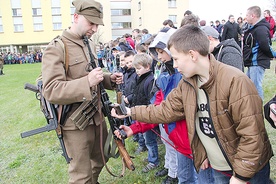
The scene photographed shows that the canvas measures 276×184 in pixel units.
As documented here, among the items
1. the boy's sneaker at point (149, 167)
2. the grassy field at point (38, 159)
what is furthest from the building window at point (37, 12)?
the boy's sneaker at point (149, 167)

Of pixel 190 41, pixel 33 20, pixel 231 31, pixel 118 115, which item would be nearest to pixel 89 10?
pixel 118 115

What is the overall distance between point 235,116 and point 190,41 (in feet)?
2.10

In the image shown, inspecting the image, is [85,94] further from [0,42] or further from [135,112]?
[0,42]

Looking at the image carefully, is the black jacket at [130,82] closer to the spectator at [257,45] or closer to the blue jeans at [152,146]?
the blue jeans at [152,146]

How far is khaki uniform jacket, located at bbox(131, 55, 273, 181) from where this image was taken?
1.70 metres

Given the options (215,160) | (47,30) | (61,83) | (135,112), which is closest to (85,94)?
(61,83)

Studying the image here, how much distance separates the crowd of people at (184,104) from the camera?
1750 mm

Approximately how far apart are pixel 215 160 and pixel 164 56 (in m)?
1.23

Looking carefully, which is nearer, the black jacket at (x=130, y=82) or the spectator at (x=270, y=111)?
the spectator at (x=270, y=111)

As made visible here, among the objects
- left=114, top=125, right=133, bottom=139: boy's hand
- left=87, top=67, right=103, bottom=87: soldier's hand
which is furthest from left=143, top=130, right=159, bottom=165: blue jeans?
left=87, top=67, right=103, bottom=87: soldier's hand

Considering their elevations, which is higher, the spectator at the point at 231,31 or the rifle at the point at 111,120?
the spectator at the point at 231,31

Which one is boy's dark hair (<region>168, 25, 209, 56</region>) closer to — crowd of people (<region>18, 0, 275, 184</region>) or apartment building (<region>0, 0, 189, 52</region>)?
Result: crowd of people (<region>18, 0, 275, 184</region>)

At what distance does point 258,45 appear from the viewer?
502cm

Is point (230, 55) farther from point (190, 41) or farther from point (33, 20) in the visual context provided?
point (33, 20)
